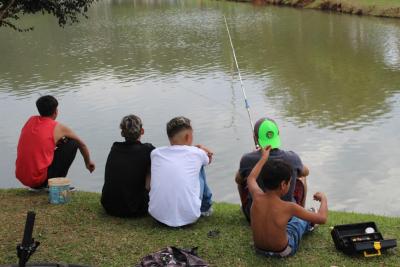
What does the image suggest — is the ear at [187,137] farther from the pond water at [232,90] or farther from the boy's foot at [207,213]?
the pond water at [232,90]

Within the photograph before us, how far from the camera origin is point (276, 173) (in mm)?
3754

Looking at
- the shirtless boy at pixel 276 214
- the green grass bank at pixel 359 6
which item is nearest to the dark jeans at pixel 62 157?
the shirtless boy at pixel 276 214

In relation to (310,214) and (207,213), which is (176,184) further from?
(310,214)

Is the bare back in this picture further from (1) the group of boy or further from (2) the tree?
(2) the tree

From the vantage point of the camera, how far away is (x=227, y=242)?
447cm

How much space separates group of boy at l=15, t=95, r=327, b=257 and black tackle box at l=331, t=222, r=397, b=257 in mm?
284

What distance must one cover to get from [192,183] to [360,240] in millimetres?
1432

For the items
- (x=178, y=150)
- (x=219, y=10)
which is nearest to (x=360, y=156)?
(x=178, y=150)

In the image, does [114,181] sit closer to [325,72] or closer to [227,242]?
[227,242]

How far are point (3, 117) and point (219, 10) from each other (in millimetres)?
27086

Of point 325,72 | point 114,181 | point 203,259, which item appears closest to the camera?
point 203,259

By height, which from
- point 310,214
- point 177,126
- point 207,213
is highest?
point 177,126

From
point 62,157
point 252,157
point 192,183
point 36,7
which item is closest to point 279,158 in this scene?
point 252,157

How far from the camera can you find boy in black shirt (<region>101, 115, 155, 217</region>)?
192 inches
